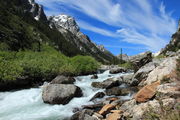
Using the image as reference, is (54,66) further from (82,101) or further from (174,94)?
(174,94)

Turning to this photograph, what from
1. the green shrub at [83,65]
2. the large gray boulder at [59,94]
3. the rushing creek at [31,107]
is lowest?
the rushing creek at [31,107]

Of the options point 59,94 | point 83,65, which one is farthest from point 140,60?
point 59,94

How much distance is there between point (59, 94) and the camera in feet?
66.8

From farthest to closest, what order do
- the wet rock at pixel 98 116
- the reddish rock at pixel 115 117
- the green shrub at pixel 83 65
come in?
the green shrub at pixel 83 65, the wet rock at pixel 98 116, the reddish rock at pixel 115 117

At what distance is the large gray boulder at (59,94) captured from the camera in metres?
20.1

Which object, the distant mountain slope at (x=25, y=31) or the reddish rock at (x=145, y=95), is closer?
the reddish rock at (x=145, y=95)

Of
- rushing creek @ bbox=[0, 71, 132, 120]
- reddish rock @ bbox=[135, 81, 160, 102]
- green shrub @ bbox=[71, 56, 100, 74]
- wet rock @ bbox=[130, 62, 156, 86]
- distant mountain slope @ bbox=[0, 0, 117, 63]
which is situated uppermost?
distant mountain slope @ bbox=[0, 0, 117, 63]

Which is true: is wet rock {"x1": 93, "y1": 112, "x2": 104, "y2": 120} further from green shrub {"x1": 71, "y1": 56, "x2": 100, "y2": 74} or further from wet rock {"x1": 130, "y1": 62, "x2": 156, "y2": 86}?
green shrub {"x1": 71, "y1": 56, "x2": 100, "y2": 74}

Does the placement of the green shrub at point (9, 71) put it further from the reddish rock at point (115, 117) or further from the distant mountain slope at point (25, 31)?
the distant mountain slope at point (25, 31)

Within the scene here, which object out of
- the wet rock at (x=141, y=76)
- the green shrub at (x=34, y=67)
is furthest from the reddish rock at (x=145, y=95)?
the green shrub at (x=34, y=67)

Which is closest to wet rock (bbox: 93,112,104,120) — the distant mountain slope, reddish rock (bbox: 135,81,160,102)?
reddish rock (bbox: 135,81,160,102)

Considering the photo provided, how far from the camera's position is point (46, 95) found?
2097 centimetres

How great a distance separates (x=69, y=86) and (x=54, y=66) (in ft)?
68.4

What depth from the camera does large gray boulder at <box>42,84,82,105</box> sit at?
2011 cm
